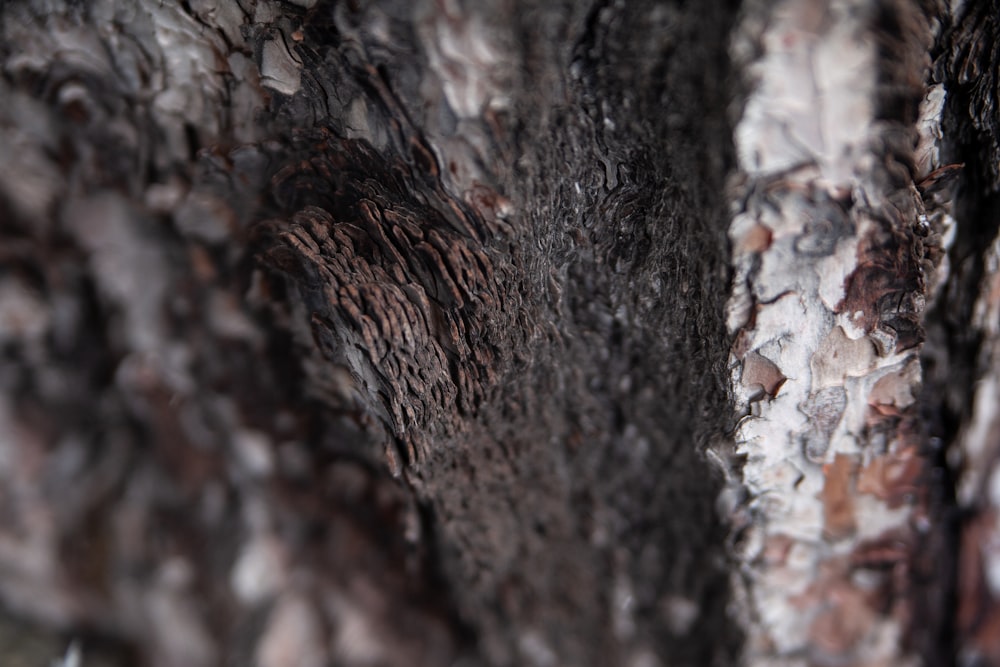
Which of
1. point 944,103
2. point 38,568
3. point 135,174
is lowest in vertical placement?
point 38,568

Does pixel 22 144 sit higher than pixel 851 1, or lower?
lower

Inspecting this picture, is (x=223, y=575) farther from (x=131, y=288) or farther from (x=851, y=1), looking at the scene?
(x=851, y=1)

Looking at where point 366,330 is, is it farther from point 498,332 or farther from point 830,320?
point 830,320

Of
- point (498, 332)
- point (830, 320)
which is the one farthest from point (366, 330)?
point (830, 320)

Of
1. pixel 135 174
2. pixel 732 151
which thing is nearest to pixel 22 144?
pixel 135 174
